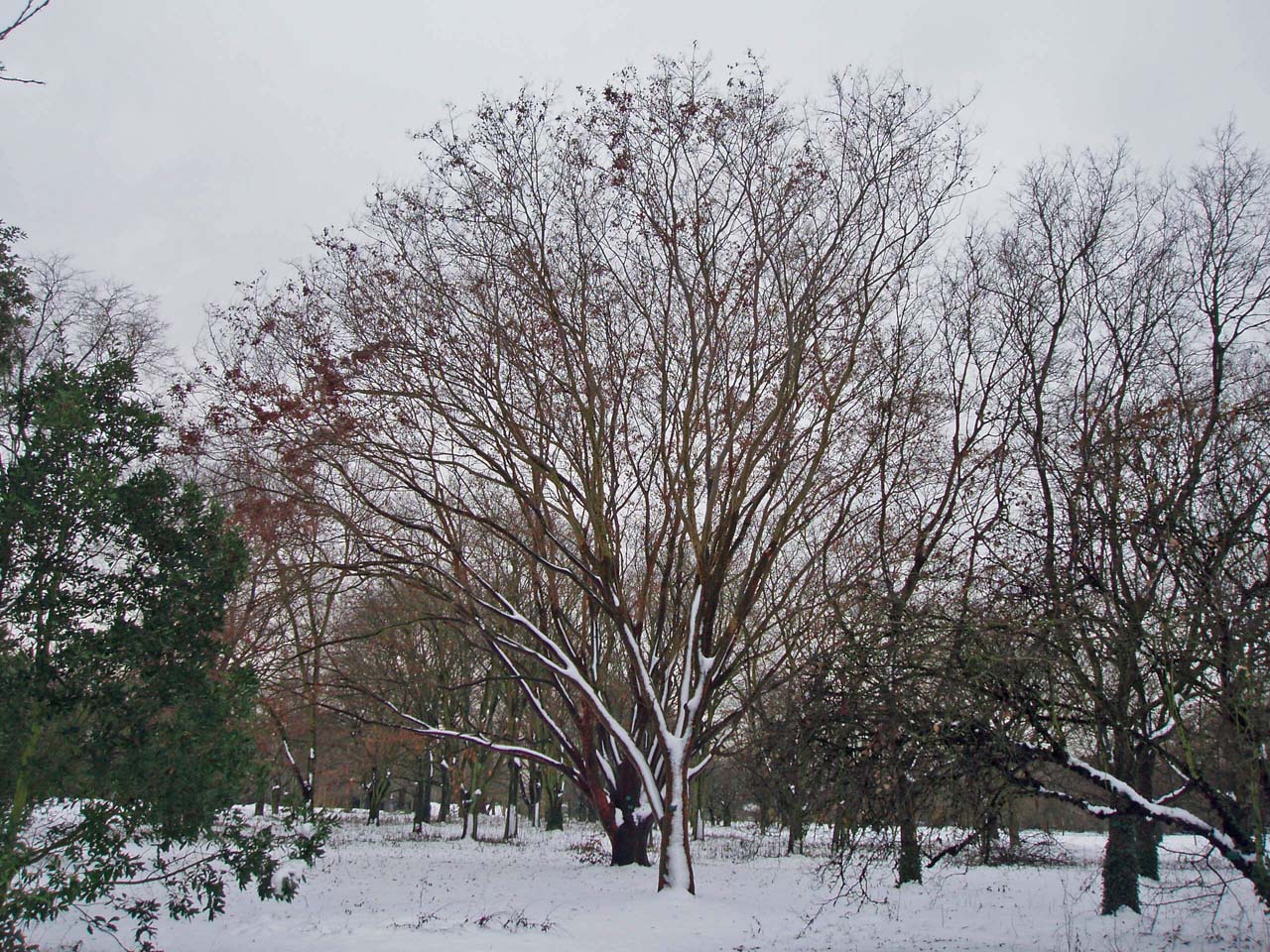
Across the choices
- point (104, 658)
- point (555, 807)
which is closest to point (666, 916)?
point (104, 658)

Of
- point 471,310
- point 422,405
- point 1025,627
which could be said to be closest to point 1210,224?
point 1025,627

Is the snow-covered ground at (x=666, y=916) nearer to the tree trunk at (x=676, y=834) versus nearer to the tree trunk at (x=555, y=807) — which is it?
the tree trunk at (x=676, y=834)

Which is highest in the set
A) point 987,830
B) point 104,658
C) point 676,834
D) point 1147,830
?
point 104,658

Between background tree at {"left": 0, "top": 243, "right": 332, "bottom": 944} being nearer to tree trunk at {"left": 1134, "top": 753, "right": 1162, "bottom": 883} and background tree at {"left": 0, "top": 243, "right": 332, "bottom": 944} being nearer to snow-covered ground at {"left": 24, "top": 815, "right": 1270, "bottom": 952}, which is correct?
snow-covered ground at {"left": 24, "top": 815, "right": 1270, "bottom": 952}

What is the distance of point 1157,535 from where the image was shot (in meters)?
7.79

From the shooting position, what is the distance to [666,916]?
12.0m

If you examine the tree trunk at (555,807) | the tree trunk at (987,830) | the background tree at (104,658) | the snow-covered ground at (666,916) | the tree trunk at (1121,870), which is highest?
the background tree at (104,658)

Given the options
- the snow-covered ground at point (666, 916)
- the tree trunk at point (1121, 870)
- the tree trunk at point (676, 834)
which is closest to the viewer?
the snow-covered ground at point (666, 916)

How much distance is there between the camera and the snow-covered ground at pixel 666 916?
1019 centimetres

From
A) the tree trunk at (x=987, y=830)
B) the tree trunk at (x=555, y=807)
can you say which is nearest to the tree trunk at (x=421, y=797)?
the tree trunk at (x=555, y=807)

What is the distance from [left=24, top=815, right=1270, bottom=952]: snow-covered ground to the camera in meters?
10.2

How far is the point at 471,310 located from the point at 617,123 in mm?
3483

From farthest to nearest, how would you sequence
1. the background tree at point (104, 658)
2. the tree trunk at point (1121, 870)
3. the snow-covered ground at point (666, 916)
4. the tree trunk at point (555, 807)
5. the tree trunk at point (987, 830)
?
the tree trunk at point (555, 807) → the tree trunk at point (1121, 870) → the snow-covered ground at point (666, 916) → the tree trunk at point (987, 830) → the background tree at point (104, 658)

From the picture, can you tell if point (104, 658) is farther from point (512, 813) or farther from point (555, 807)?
point (555, 807)
